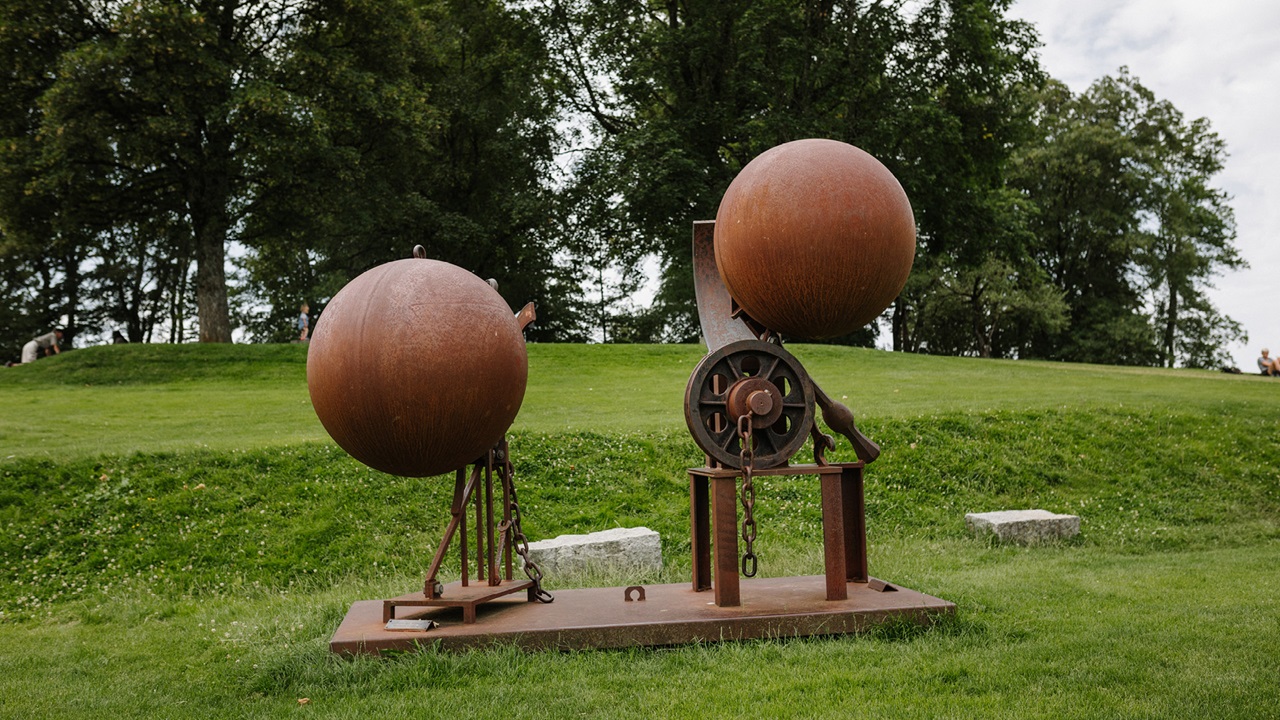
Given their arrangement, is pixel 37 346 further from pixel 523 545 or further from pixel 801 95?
pixel 523 545

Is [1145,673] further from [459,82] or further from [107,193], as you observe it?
[459,82]

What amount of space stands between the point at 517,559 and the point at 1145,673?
634cm

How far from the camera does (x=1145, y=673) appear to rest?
5711 mm

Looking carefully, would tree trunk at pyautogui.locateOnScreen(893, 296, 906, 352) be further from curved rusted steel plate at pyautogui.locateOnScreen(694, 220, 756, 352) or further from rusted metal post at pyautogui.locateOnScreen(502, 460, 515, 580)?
rusted metal post at pyautogui.locateOnScreen(502, 460, 515, 580)

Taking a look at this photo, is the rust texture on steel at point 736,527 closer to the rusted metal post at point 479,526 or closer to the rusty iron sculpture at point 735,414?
the rusty iron sculpture at point 735,414

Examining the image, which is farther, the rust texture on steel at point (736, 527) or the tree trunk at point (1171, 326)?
the tree trunk at point (1171, 326)

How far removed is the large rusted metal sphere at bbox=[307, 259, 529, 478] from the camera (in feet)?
19.6

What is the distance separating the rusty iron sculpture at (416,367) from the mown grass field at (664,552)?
1.38m

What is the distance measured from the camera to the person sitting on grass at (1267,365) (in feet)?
110

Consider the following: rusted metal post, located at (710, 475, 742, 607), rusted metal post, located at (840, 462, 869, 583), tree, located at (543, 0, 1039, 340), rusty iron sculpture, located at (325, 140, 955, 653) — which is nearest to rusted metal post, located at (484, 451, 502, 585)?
rusty iron sculpture, located at (325, 140, 955, 653)

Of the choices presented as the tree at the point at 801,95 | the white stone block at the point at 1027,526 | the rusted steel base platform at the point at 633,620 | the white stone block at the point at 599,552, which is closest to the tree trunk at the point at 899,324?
the tree at the point at 801,95

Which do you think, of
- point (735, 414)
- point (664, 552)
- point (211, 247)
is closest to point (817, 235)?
point (735, 414)

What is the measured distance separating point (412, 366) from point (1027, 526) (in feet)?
27.3

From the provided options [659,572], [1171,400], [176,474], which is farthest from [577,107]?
[659,572]
